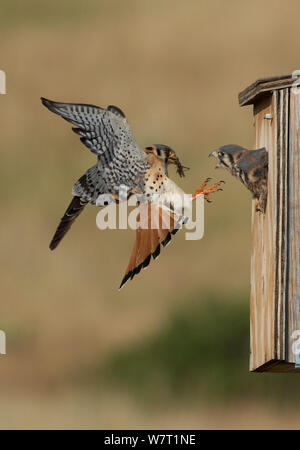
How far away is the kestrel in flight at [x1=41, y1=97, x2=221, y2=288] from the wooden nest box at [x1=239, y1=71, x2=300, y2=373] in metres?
0.36

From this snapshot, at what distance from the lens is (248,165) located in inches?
239

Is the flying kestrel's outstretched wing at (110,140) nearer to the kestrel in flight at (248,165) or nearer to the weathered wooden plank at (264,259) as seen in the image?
the kestrel in flight at (248,165)

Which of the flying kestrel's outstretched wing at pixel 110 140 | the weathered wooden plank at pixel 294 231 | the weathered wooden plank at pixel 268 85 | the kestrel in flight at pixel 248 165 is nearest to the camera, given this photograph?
the flying kestrel's outstretched wing at pixel 110 140

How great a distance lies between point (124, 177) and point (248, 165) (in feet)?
1.75

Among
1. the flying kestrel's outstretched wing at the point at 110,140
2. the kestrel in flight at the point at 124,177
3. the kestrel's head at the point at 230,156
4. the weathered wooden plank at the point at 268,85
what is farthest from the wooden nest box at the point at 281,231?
the flying kestrel's outstretched wing at the point at 110,140

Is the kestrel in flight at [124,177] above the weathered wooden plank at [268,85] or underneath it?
underneath

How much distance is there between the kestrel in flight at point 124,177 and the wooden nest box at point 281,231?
358 mm

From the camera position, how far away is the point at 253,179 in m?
6.05

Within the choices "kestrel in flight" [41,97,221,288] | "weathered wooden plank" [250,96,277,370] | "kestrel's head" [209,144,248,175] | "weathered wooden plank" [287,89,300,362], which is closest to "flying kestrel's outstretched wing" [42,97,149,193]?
"kestrel in flight" [41,97,221,288]

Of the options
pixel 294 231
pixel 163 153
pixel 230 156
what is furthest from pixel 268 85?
pixel 294 231

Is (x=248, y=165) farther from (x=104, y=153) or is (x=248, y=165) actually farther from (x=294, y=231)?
(x=104, y=153)

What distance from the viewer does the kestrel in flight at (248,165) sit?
19.7 feet

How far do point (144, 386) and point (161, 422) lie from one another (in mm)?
517

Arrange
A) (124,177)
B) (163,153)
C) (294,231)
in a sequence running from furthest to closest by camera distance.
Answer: (163,153) < (124,177) < (294,231)
